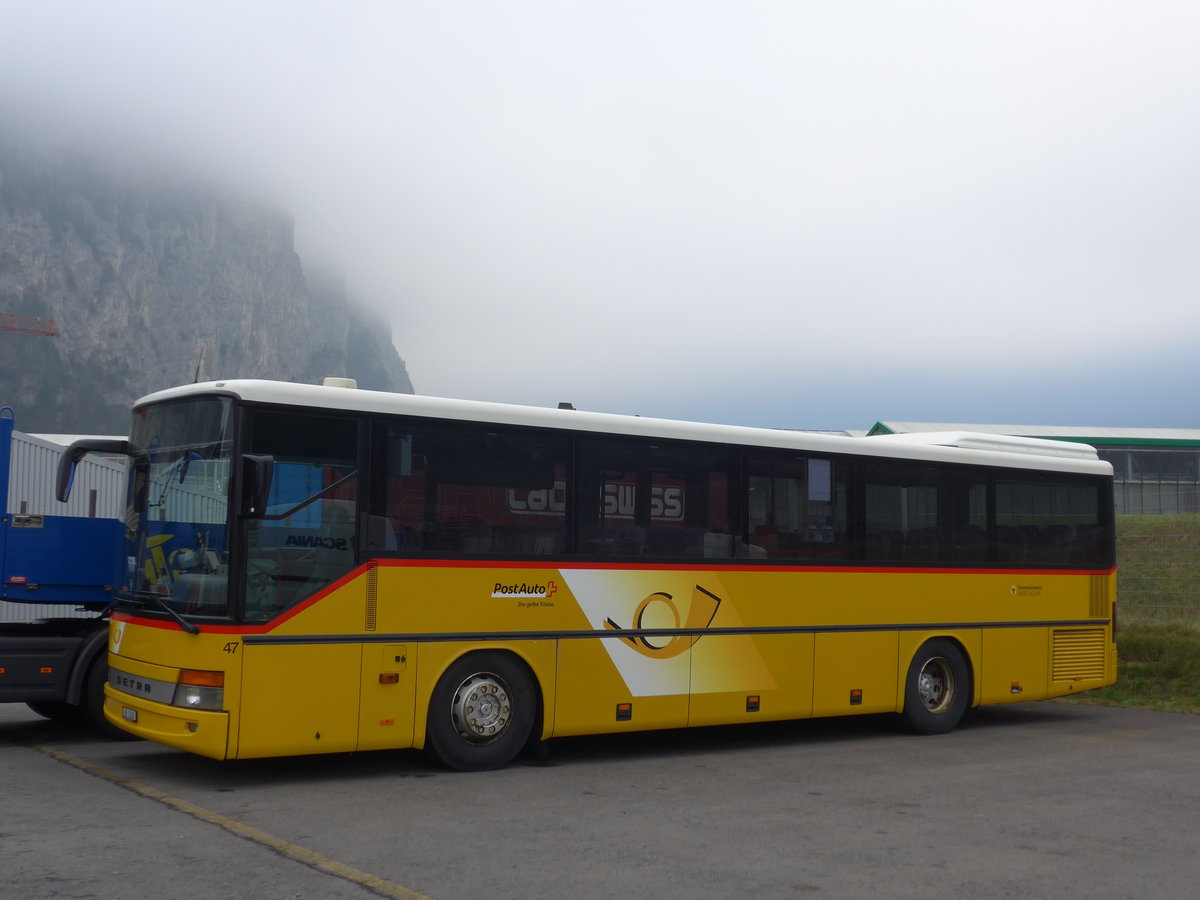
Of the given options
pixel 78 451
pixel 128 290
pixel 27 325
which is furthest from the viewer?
pixel 128 290

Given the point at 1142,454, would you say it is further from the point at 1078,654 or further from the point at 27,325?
the point at 27,325

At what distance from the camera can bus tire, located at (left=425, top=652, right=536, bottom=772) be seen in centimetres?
993

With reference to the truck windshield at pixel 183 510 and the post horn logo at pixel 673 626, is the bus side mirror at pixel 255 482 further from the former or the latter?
the post horn logo at pixel 673 626

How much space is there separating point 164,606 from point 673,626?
431 centimetres

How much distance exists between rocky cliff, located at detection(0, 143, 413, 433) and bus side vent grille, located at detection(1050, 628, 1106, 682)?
10920cm

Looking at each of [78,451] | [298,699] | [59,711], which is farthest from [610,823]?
[59,711]

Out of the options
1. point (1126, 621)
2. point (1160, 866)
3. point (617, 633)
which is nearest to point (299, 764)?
point (617, 633)

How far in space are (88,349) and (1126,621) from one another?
12195 centimetres

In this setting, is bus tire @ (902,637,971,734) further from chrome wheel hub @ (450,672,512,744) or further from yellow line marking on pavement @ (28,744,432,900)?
yellow line marking on pavement @ (28,744,432,900)

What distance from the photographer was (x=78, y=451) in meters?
11.0

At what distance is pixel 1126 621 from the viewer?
17875 millimetres

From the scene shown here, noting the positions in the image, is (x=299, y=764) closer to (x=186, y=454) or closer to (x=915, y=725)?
(x=186, y=454)

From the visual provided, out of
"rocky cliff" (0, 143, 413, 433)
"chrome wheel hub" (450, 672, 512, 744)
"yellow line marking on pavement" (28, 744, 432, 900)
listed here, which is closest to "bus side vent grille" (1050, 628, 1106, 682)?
"chrome wheel hub" (450, 672, 512, 744)

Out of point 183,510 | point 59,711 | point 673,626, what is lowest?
point 59,711
